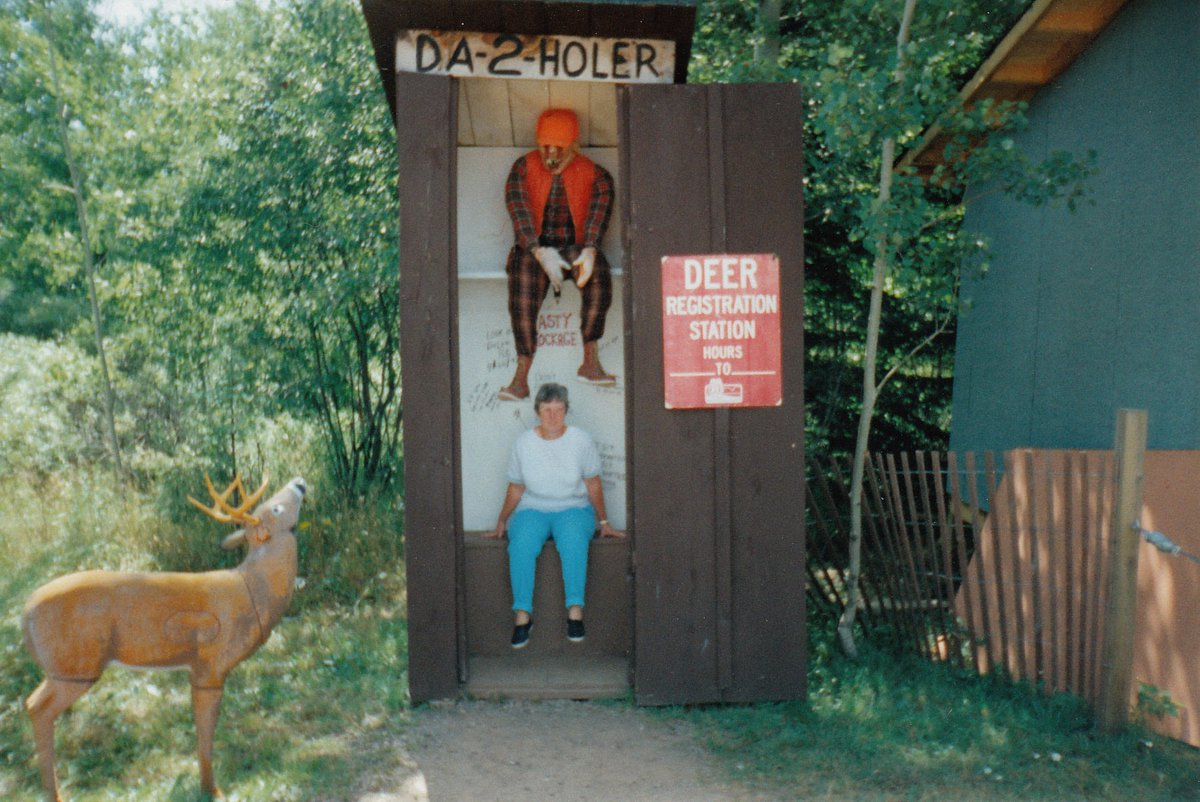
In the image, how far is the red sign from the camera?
5914 mm

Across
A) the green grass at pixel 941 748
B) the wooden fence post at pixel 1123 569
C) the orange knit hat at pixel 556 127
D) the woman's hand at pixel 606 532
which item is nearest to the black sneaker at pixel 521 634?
the woman's hand at pixel 606 532

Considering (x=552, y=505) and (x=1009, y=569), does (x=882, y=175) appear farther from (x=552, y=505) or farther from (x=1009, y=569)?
(x=552, y=505)

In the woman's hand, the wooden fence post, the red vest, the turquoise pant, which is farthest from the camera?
the red vest

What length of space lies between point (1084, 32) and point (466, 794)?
6.70 m

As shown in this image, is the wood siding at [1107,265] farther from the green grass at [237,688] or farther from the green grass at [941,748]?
the green grass at [237,688]

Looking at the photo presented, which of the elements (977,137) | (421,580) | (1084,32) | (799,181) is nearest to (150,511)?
(421,580)

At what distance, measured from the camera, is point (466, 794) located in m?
5.02

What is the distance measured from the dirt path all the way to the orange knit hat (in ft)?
10.6

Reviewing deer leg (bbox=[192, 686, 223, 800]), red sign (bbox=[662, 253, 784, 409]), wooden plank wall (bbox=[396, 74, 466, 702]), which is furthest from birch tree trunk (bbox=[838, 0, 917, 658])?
deer leg (bbox=[192, 686, 223, 800])

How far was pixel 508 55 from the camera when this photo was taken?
597 centimetres

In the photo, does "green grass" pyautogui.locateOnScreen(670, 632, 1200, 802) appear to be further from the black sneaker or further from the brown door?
the black sneaker

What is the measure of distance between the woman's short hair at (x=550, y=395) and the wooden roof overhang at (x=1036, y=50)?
2554 mm

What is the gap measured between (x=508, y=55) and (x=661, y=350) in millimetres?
1767

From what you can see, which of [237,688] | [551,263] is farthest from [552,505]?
[237,688]
